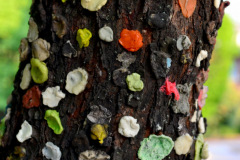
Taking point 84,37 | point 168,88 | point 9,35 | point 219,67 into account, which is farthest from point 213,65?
point 84,37

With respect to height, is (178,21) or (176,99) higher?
(178,21)

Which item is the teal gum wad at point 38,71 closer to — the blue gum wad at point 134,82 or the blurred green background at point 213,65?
the blue gum wad at point 134,82

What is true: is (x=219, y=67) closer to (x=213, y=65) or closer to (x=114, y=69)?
(x=213, y=65)

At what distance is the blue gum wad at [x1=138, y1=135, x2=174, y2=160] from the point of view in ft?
3.19

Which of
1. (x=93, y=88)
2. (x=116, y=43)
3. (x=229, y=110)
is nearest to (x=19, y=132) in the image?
(x=93, y=88)

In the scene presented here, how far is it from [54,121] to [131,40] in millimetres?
342

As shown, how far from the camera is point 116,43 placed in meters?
0.94

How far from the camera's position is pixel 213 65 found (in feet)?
18.9

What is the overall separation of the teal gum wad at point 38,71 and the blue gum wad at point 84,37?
139mm

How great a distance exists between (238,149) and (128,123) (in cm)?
635

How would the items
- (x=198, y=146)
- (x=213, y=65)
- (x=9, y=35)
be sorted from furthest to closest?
1. (x=213, y=65)
2. (x=9, y=35)
3. (x=198, y=146)

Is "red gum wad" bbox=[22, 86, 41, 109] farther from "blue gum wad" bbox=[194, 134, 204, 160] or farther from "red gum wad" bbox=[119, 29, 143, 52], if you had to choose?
"blue gum wad" bbox=[194, 134, 204, 160]

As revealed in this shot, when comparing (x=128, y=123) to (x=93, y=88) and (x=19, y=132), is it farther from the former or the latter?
(x=19, y=132)

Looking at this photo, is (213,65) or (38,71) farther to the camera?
(213,65)
